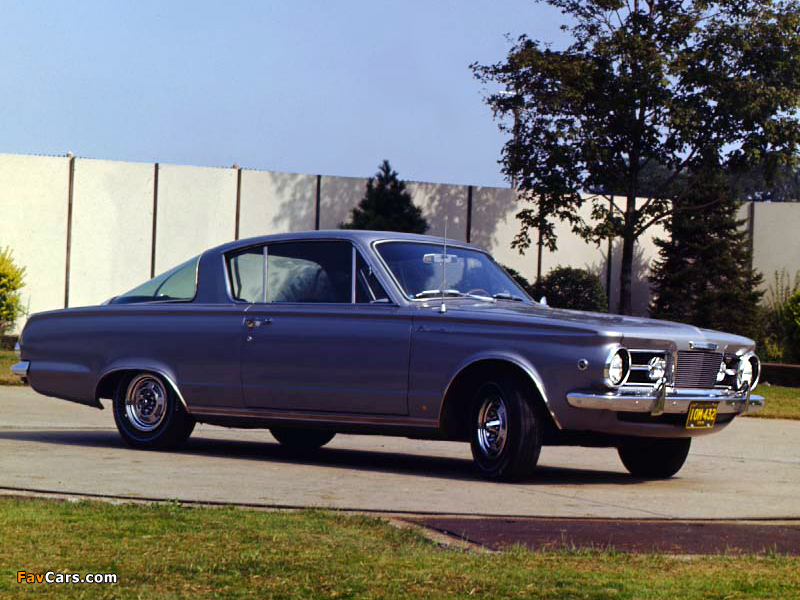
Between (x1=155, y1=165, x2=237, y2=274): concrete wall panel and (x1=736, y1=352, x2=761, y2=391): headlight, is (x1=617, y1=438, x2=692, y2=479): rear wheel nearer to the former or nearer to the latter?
(x1=736, y1=352, x2=761, y2=391): headlight

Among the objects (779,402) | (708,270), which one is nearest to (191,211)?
(708,270)

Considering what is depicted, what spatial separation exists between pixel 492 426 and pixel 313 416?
4.68ft

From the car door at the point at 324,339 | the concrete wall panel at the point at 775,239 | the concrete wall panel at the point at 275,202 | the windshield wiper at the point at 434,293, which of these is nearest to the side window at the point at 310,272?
the car door at the point at 324,339

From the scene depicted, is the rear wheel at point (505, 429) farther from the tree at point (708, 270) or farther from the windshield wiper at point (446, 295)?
the tree at point (708, 270)

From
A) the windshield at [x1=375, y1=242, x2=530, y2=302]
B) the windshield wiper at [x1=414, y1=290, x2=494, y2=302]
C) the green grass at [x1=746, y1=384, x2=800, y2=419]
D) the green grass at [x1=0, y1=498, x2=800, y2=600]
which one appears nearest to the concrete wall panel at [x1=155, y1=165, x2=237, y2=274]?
the green grass at [x1=746, y1=384, x2=800, y2=419]

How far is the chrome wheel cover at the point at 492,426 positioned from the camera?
8.55m

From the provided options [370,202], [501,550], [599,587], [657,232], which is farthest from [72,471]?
[657,232]

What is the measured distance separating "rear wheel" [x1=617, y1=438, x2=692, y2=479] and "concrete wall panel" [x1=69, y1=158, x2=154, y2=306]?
2126 cm

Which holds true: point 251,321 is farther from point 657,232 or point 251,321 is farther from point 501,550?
point 657,232

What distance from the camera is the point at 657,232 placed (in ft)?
113

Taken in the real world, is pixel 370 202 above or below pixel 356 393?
above

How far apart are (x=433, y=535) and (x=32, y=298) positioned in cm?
2466

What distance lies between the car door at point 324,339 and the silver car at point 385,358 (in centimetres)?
1

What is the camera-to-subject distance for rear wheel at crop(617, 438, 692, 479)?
30.9ft
